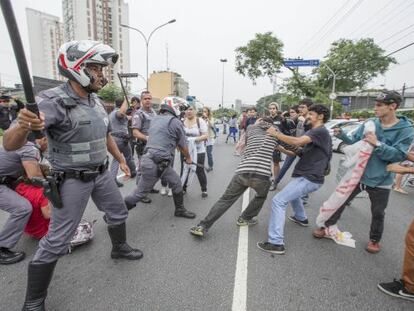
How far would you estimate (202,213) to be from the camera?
4086 mm

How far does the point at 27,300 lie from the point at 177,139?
2401mm

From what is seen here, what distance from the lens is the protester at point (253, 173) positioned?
3.06m

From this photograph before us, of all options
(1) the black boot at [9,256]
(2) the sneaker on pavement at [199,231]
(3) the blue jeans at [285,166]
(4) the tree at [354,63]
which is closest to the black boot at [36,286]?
(1) the black boot at [9,256]

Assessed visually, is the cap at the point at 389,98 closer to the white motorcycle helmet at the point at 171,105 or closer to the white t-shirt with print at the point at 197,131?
the white motorcycle helmet at the point at 171,105

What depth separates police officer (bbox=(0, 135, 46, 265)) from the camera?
2578 millimetres

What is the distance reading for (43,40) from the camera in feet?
256

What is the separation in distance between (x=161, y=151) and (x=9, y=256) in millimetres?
2045

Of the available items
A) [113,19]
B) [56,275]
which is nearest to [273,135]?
[56,275]

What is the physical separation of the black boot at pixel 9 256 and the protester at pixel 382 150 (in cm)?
395

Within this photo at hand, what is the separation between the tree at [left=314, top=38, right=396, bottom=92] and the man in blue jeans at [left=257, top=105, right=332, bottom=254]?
87.5ft

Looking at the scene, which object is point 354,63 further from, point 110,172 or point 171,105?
point 110,172

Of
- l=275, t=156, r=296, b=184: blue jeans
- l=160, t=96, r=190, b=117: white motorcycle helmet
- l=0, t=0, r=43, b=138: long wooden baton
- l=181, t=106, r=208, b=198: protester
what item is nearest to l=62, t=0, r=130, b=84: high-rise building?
l=181, t=106, r=208, b=198: protester

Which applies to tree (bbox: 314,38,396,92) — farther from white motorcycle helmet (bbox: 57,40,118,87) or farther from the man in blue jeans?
white motorcycle helmet (bbox: 57,40,118,87)

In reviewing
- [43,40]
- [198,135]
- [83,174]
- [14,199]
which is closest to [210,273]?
[83,174]
